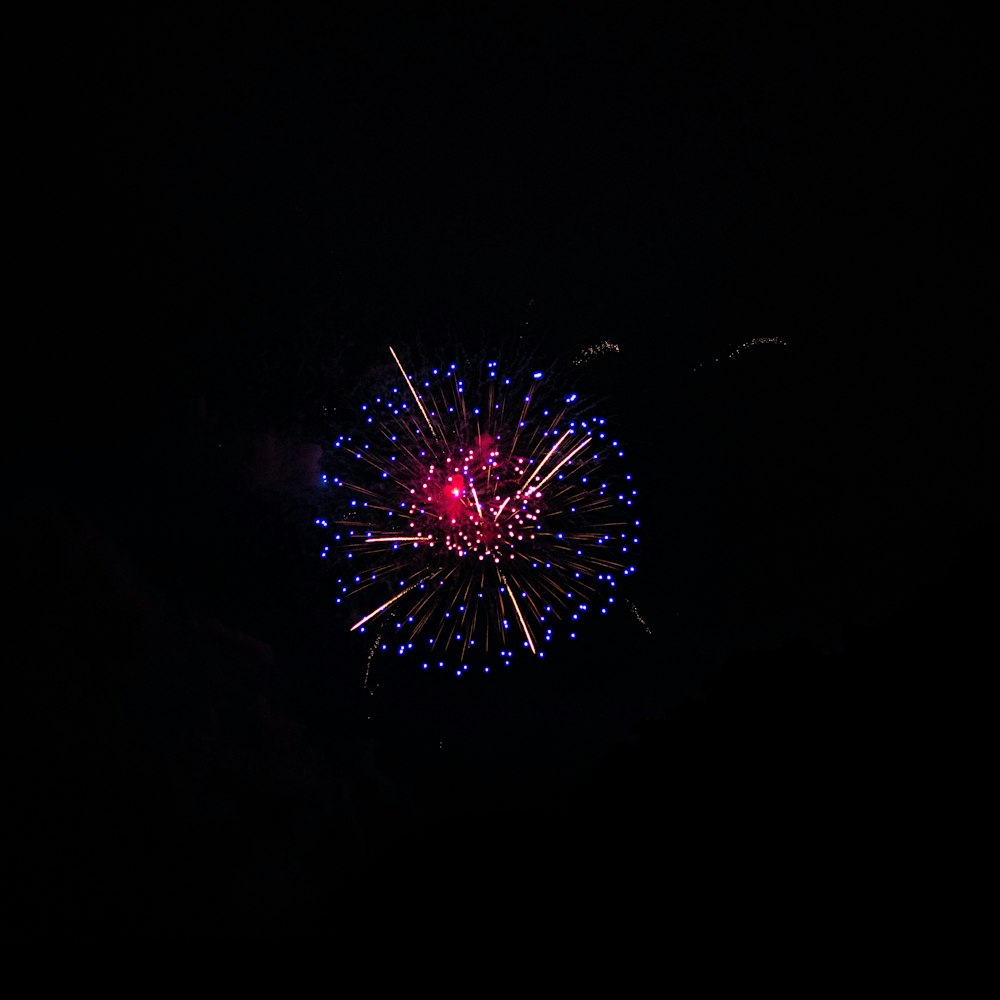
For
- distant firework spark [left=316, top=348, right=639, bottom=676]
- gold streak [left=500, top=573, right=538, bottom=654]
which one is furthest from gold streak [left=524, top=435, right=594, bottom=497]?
gold streak [left=500, top=573, right=538, bottom=654]

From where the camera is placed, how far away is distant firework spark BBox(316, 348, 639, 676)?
26.9ft

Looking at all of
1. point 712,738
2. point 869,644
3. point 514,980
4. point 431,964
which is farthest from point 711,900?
point 431,964

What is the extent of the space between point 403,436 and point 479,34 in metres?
5.26

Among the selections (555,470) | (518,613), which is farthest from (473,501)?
(518,613)

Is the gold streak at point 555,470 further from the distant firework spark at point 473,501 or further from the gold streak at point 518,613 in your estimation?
the gold streak at point 518,613

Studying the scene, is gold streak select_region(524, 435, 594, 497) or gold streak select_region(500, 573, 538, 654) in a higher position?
gold streak select_region(524, 435, 594, 497)

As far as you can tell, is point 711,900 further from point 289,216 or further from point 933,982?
point 289,216

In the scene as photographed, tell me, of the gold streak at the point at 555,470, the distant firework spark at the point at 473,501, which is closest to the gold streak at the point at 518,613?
the distant firework spark at the point at 473,501

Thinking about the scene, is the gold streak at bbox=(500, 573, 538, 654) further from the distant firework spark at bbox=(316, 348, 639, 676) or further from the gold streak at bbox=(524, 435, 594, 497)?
the gold streak at bbox=(524, 435, 594, 497)

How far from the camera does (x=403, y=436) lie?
325 inches

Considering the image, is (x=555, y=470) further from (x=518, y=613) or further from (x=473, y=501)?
(x=518, y=613)

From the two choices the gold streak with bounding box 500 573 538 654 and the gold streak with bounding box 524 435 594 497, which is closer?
the gold streak with bounding box 524 435 594 497

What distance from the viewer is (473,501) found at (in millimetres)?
8219

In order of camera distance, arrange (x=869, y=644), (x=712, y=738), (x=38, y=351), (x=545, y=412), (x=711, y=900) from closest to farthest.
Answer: (x=711, y=900)
(x=869, y=644)
(x=712, y=738)
(x=545, y=412)
(x=38, y=351)
